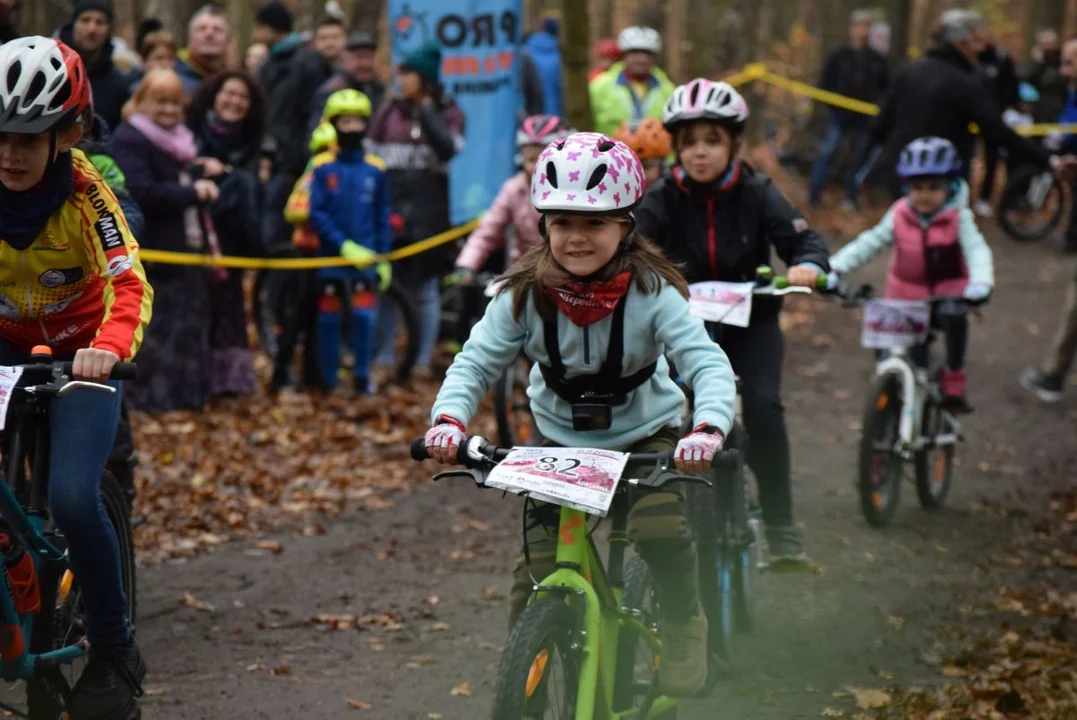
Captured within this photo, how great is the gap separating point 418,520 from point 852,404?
5190mm

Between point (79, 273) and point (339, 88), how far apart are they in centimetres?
844

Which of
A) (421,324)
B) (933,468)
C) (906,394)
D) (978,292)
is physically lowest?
(933,468)

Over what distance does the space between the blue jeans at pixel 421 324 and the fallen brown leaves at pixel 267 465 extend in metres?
0.74

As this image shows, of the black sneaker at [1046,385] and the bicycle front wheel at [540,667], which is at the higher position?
the bicycle front wheel at [540,667]

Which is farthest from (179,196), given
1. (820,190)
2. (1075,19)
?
(1075,19)

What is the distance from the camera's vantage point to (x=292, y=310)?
41.2 feet

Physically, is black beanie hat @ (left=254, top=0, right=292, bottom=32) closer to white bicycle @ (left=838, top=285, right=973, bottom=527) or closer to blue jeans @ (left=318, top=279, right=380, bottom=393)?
blue jeans @ (left=318, top=279, right=380, bottom=393)

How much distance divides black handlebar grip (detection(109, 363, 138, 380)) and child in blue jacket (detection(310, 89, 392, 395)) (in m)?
7.54

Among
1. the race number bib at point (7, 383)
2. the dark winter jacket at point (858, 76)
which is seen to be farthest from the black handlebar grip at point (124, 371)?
the dark winter jacket at point (858, 76)

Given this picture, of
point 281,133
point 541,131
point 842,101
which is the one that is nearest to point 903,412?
point 541,131

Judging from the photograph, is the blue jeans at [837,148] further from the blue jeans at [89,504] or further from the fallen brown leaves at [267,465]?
the blue jeans at [89,504]

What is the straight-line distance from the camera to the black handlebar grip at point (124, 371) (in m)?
4.85

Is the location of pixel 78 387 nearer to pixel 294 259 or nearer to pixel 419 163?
pixel 294 259

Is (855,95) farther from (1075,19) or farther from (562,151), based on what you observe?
(1075,19)
